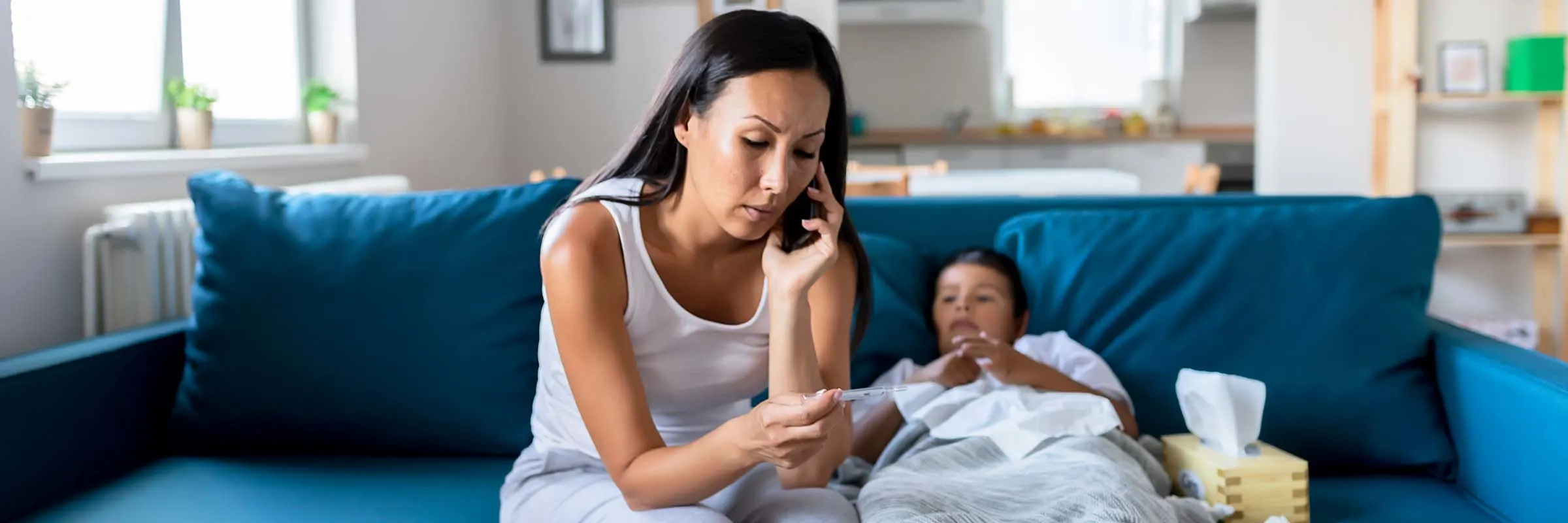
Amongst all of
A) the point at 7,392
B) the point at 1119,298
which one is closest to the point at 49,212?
the point at 7,392

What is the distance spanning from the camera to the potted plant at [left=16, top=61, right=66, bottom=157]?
90.0 inches

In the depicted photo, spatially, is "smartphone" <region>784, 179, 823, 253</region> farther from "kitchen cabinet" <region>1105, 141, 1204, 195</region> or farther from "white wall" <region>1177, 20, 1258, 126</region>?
"white wall" <region>1177, 20, 1258, 126</region>

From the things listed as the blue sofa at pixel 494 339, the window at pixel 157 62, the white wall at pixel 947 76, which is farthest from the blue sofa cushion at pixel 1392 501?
the white wall at pixel 947 76

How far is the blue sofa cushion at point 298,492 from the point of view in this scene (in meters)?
1.67

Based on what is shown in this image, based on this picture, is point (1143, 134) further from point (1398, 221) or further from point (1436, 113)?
point (1398, 221)

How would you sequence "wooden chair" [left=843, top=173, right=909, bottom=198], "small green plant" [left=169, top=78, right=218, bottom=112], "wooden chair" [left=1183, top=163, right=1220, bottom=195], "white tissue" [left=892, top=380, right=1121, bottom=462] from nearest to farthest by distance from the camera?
"white tissue" [left=892, top=380, right=1121, bottom=462]
"small green plant" [left=169, top=78, right=218, bottom=112]
"wooden chair" [left=843, top=173, right=909, bottom=198]
"wooden chair" [left=1183, top=163, right=1220, bottom=195]

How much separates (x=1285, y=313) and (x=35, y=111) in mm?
2185

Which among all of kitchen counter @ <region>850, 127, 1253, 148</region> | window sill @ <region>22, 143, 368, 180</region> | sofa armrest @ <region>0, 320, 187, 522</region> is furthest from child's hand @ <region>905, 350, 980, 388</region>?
kitchen counter @ <region>850, 127, 1253, 148</region>

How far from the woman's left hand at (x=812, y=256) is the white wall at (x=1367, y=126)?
367 cm

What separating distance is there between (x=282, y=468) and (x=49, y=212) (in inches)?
32.6

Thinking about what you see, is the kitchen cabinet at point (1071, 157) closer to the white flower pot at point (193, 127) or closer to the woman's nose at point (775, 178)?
the white flower pot at point (193, 127)

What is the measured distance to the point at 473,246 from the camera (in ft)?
6.40

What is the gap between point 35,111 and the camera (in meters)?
2.29

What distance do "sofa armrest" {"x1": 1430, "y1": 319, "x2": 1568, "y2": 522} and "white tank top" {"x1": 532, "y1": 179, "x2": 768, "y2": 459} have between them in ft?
3.23
